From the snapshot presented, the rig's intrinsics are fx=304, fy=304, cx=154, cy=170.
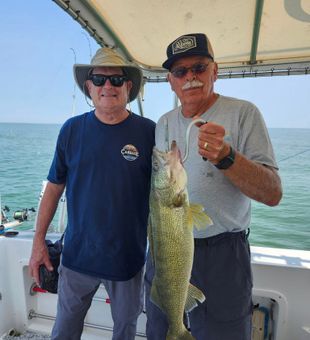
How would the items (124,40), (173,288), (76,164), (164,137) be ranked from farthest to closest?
(124,40), (76,164), (164,137), (173,288)

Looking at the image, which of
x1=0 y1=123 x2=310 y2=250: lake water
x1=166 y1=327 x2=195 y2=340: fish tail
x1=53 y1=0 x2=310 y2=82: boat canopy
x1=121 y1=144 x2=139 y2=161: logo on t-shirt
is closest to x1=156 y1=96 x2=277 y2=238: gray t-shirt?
x1=121 y1=144 x2=139 y2=161: logo on t-shirt

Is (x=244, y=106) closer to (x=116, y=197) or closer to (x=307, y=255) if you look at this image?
(x=116, y=197)

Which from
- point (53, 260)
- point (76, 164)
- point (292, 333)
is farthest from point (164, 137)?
point (292, 333)

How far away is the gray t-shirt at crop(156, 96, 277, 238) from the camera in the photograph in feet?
5.59

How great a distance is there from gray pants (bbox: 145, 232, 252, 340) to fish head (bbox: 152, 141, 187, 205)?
448mm

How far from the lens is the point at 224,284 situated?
70.2 inches

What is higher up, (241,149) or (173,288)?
(241,149)

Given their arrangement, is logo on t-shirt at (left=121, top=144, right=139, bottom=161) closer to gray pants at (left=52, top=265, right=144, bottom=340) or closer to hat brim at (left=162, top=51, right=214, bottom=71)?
hat brim at (left=162, top=51, right=214, bottom=71)

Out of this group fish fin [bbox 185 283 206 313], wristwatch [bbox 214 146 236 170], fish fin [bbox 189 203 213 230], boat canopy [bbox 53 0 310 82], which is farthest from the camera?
boat canopy [bbox 53 0 310 82]

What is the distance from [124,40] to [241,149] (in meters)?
1.93

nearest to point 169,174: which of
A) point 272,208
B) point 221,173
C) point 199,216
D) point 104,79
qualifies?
point 199,216

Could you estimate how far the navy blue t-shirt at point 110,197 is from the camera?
2.13 m

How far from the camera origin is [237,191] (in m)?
1.79

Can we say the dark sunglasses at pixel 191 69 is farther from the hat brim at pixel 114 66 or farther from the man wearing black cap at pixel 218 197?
the hat brim at pixel 114 66
